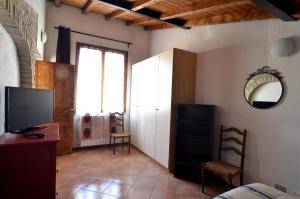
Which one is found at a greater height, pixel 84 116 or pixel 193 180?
pixel 84 116

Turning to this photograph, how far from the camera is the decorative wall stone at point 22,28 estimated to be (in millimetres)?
1848

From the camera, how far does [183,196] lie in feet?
8.66

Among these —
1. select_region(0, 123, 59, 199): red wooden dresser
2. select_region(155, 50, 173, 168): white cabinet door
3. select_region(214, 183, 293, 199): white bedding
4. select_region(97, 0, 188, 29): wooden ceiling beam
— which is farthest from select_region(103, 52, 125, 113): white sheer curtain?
select_region(214, 183, 293, 199): white bedding

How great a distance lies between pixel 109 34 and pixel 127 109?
1.82m

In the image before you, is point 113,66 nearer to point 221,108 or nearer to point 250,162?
point 221,108

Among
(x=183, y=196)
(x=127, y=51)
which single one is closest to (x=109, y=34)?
(x=127, y=51)

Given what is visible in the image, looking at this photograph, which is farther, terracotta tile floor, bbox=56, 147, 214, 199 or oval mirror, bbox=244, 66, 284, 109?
terracotta tile floor, bbox=56, 147, 214, 199

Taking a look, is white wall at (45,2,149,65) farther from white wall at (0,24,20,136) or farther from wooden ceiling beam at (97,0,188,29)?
white wall at (0,24,20,136)

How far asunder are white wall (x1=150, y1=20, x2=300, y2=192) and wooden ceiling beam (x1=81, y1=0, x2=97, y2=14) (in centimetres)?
202

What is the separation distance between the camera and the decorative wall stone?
1848 millimetres

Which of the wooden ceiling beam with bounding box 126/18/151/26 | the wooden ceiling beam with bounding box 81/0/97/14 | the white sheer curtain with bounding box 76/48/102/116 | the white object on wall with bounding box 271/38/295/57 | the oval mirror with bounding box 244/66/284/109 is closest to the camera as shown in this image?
the white object on wall with bounding box 271/38/295/57

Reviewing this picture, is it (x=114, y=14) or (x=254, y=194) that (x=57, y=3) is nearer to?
(x=114, y=14)

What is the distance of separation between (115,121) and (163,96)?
5.43ft

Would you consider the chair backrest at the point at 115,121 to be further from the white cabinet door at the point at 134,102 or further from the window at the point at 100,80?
the white cabinet door at the point at 134,102
